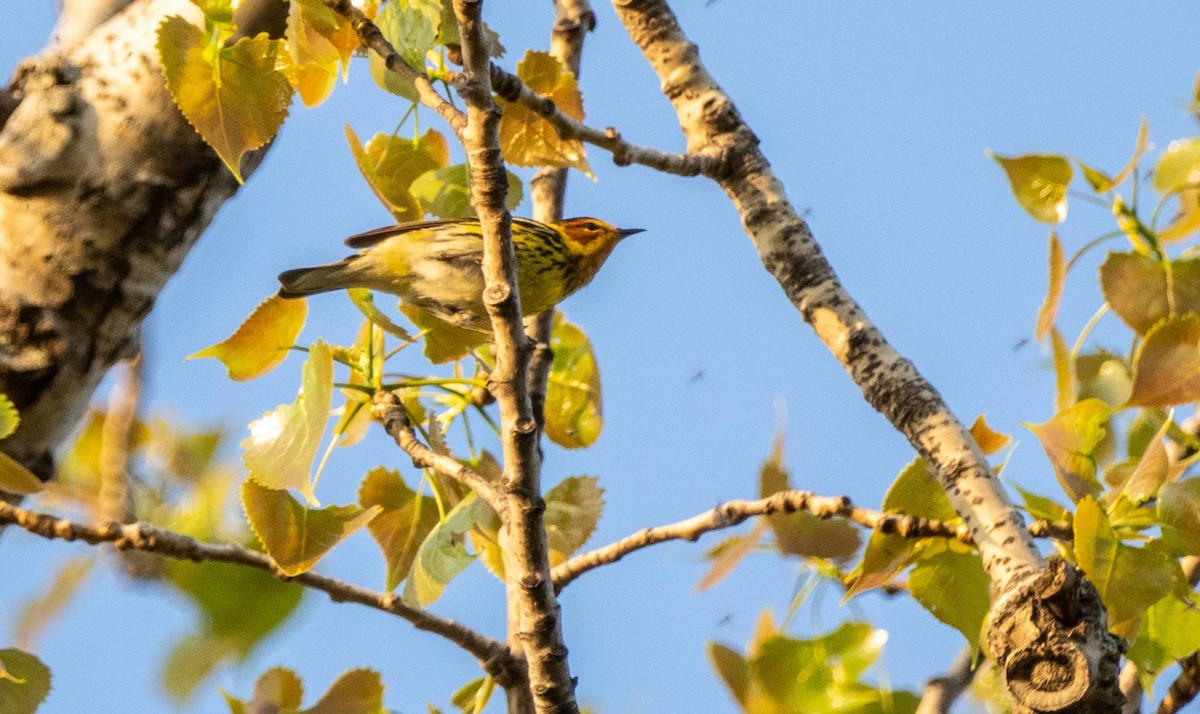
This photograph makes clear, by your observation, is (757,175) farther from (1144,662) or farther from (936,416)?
(1144,662)

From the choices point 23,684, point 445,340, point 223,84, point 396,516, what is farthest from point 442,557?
point 223,84

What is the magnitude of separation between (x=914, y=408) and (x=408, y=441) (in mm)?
917

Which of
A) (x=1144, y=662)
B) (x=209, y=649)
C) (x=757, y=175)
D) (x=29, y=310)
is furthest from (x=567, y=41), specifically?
(x=1144, y=662)

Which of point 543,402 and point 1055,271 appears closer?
point 1055,271

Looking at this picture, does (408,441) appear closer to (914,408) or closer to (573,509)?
(573,509)

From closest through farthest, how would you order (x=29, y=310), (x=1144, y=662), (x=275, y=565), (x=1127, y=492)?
(x=1127, y=492) < (x=1144, y=662) < (x=275, y=565) < (x=29, y=310)

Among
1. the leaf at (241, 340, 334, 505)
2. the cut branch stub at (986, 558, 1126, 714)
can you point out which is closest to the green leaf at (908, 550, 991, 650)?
the cut branch stub at (986, 558, 1126, 714)

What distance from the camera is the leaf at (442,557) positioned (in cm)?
212

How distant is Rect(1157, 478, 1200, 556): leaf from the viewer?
1.78 metres

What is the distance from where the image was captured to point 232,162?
6.56ft

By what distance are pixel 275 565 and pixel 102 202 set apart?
2.86 ft

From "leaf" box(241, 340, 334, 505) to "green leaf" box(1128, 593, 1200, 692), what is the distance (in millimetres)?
1371

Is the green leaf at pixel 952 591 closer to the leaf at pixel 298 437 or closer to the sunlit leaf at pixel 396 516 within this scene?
the sunlit leaf at pixel 396 516

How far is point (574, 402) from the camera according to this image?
2.77 m
